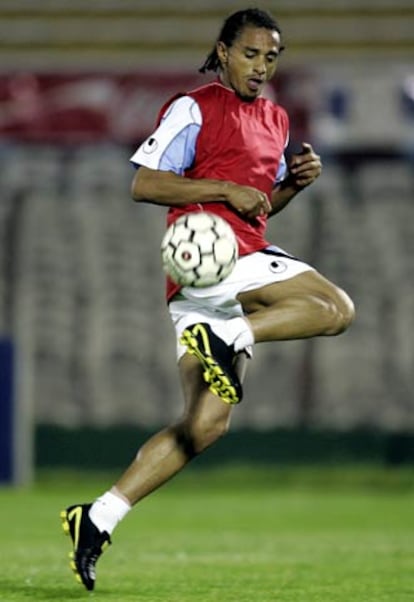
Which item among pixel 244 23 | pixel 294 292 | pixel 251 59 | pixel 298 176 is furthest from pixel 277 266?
pixel 244 23

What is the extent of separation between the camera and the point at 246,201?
20.9ft

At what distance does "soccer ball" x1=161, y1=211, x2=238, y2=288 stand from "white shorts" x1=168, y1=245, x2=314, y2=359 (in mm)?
137

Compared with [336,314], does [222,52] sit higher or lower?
higher

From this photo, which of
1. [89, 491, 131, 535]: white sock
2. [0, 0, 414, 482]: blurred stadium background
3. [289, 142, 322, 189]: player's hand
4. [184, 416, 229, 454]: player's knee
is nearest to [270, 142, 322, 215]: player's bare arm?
[289, 142, 322, 189]: player's hand

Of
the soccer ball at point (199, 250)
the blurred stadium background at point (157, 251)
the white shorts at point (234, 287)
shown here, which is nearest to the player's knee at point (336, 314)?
the white shorts at point (234, 287)

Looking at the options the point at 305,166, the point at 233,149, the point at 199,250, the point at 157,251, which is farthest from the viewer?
the point at 157,251

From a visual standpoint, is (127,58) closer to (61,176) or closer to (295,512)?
(61,176)

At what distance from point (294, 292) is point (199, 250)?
1.44 ft

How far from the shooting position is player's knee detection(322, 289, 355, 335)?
6277 millimetres

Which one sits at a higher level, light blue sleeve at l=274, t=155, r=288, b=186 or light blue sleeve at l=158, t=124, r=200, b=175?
light blue sleeve at l=158, t=124, r=200, b=175

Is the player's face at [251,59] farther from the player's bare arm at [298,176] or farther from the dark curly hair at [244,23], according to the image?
the player's bare arm at [298,176]

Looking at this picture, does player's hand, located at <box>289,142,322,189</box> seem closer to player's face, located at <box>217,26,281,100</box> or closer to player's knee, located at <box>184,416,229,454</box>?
player's face, located at <box>217,26,281,100</box>

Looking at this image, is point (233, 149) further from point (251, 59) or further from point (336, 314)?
point (336, 314)

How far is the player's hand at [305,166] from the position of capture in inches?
267
